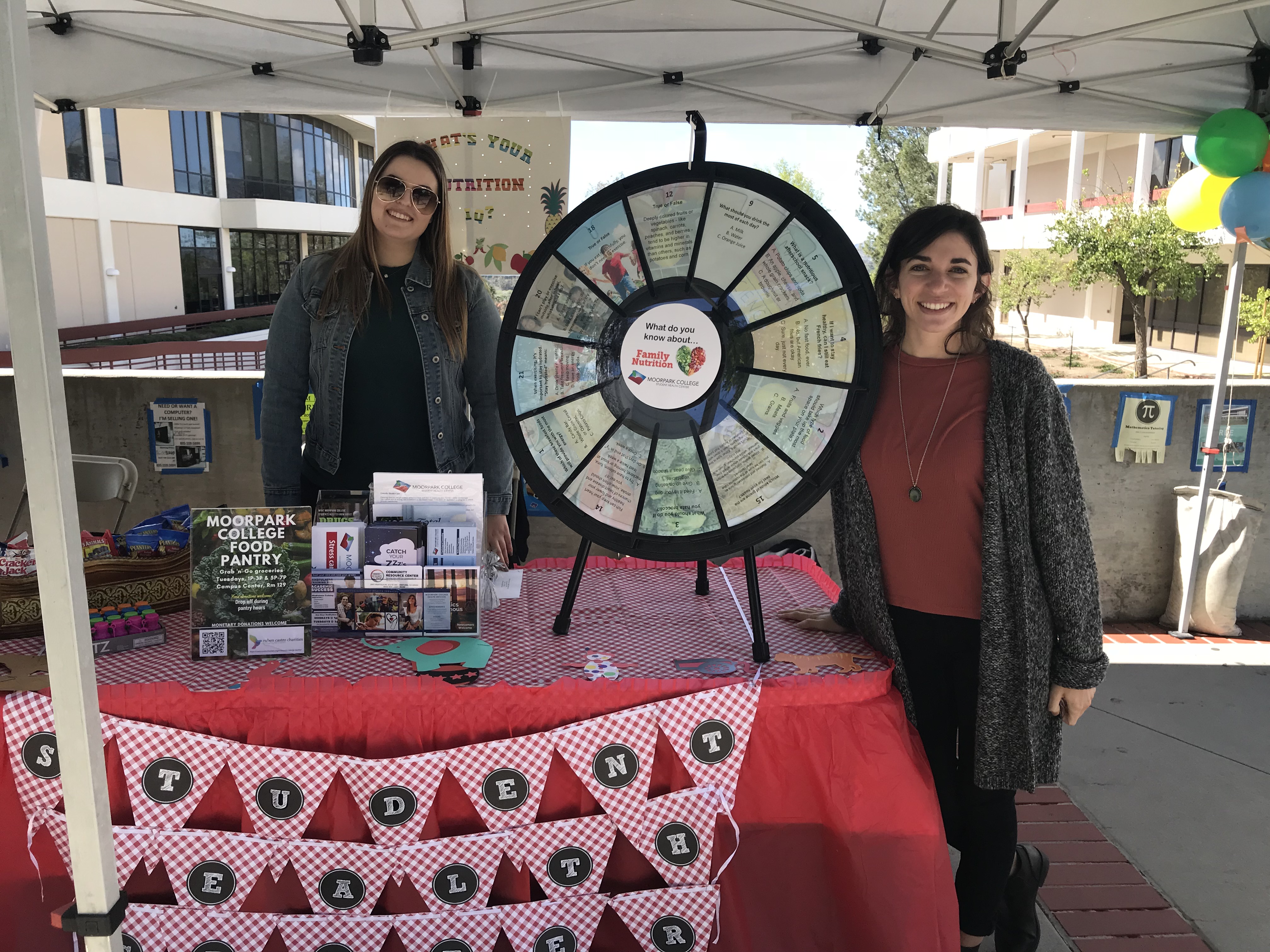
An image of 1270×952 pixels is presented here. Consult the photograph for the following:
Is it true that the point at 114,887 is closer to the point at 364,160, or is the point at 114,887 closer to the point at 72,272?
the point at 72,272

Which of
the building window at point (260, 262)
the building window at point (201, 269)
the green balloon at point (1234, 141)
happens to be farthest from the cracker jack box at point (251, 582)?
the building window at point (260, 262)

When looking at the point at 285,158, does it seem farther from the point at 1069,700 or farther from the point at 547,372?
the point at 1069,700

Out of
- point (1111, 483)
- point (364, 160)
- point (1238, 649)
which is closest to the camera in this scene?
point (1238, 649)

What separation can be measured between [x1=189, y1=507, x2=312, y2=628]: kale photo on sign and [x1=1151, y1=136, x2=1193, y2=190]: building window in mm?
23142

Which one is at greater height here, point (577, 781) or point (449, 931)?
point (577, 781)

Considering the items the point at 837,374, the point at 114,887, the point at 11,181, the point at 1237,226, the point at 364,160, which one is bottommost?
the point at 114,887

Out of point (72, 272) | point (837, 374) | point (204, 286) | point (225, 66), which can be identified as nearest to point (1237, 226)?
point (837, 374)

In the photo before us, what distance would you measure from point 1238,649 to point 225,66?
4906 mm

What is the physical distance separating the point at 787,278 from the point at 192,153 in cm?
2584

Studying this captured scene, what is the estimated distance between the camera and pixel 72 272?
18.1 m

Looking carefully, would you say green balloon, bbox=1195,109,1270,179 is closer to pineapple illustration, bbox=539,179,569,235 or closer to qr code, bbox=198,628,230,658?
pineapple illustration, bbox=539,179,569,235

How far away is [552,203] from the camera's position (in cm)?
437

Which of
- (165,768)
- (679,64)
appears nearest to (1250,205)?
(679,64)

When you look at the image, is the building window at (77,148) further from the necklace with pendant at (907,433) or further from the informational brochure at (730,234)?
→ the necklace with pendant at (907,433)
